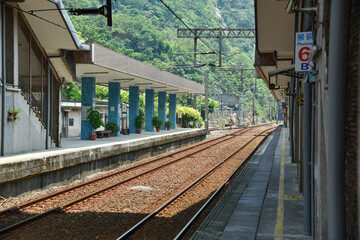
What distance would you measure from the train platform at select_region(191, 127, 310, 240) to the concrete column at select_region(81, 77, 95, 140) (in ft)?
38.4

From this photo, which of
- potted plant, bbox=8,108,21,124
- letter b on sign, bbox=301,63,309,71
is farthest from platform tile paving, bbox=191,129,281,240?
potted plant, bbox=8,108,21,124

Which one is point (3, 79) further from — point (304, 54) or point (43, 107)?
point (304, 54)

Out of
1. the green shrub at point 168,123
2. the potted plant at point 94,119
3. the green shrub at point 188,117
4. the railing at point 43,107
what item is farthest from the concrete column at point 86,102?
the green shrub at point 188,117

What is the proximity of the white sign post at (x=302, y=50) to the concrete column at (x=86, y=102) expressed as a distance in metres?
18.9

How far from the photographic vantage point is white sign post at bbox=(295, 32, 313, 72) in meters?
7.44

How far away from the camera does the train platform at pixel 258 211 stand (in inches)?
331

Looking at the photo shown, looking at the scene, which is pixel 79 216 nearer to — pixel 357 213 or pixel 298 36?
pixel 298 36

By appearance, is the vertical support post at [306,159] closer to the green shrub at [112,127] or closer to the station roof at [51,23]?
the station roof at [51,23]

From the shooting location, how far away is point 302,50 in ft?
24.6

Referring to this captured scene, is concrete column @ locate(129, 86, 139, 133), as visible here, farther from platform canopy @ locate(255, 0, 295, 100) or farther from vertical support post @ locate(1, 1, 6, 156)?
vertical support post @ locate(1, 1, 6, 156)

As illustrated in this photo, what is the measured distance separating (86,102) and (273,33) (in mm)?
13894

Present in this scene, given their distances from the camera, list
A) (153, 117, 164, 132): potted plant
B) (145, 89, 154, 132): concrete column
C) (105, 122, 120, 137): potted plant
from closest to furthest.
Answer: (105, 122, 120, 137): potted plant
(145, 89, 154, 132): concrete column
(153, 117, 164, 132): potted plant

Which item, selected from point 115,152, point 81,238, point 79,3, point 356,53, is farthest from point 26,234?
point 79,3

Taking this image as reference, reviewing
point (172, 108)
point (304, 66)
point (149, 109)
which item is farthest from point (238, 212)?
point (172, 108)
